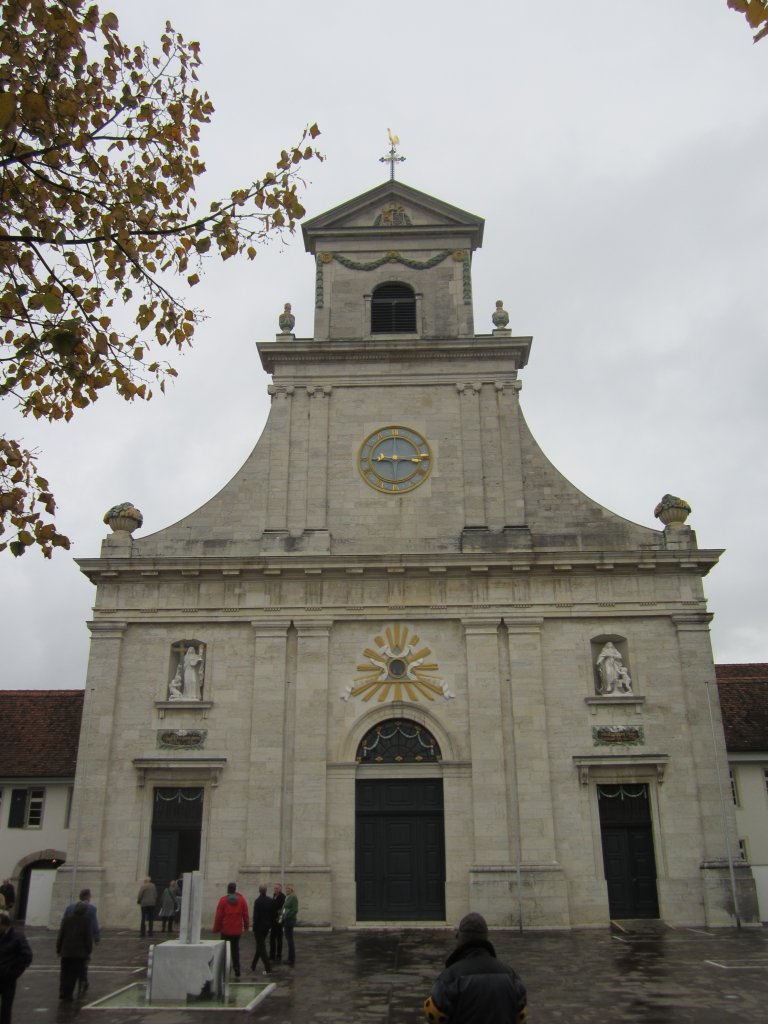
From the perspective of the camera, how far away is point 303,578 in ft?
79.3

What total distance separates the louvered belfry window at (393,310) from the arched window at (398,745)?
1195cm

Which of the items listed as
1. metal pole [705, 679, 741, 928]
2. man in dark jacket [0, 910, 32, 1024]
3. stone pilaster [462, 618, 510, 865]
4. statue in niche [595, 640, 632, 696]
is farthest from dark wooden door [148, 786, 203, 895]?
man in dark jacket [0, 910, 32, 1024]

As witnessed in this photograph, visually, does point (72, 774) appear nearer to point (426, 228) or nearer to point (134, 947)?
point (134, 947)

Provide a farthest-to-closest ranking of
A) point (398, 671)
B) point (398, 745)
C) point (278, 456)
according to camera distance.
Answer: point (278, 456)
point (398, 671)
point (398, 745)

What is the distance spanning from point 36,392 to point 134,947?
45.9 ft

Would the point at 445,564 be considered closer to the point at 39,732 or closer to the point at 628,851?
the point at 628,851

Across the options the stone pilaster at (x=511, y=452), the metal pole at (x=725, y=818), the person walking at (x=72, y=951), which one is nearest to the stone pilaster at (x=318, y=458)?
the stone pilaster at (x=511, y=452)

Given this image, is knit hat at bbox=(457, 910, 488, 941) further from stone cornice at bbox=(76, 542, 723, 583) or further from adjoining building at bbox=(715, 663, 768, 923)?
adjoining building at bbox=(715, 663, 768, 923)

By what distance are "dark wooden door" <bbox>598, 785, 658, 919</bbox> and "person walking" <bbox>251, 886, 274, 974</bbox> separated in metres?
9.54

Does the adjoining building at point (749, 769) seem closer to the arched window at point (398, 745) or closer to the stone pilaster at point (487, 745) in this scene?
the stone pilaster at point (487, 745)

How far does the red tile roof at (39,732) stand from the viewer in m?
28.1

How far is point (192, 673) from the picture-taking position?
2372cm

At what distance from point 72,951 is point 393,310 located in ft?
66.7

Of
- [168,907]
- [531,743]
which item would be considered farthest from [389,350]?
[168,907]
